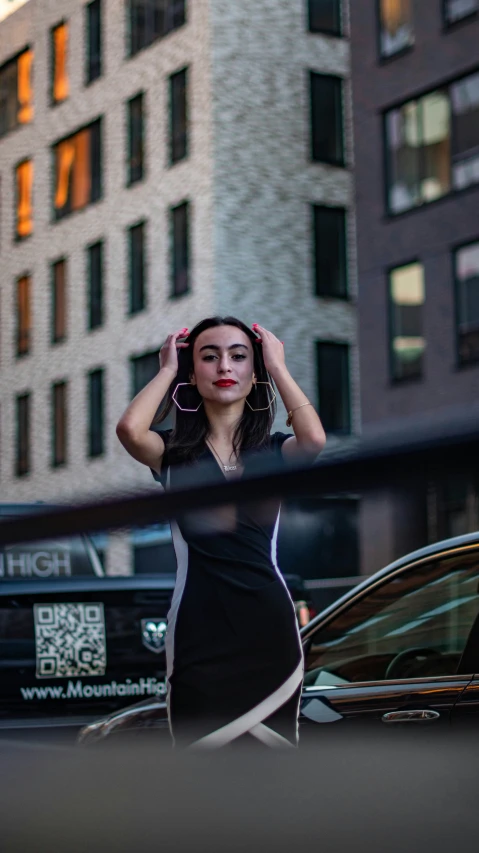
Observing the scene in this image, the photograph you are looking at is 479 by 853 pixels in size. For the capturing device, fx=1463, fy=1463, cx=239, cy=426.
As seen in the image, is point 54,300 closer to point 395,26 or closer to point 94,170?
point 94,170

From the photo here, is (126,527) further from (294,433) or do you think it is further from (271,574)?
(294,433)

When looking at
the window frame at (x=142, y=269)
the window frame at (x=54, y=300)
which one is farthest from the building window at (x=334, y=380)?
the window frame at (x=54, y=300)

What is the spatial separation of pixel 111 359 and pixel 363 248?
8.53 metres

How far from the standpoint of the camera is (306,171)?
29.0 meters

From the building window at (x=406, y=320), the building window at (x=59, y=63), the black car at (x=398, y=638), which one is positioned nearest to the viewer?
the black car at (x=398, y=638)

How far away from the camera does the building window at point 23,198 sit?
36.4 m

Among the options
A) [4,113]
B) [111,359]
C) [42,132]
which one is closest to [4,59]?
[4,113]

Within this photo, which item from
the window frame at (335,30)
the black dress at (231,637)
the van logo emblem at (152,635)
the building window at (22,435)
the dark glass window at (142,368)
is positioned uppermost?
the window frame at (335,30)

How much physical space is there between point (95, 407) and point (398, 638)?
29.7 metres

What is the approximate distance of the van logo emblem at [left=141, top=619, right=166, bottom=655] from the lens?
475 cm

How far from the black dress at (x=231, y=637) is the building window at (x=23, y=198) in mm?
35464

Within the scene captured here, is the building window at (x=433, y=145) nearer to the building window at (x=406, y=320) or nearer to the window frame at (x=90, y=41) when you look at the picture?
the building window at (x=406, y=320)

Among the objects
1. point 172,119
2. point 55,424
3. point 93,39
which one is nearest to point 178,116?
point 172,119

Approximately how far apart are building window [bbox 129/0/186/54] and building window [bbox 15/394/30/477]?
9074 millimetres
